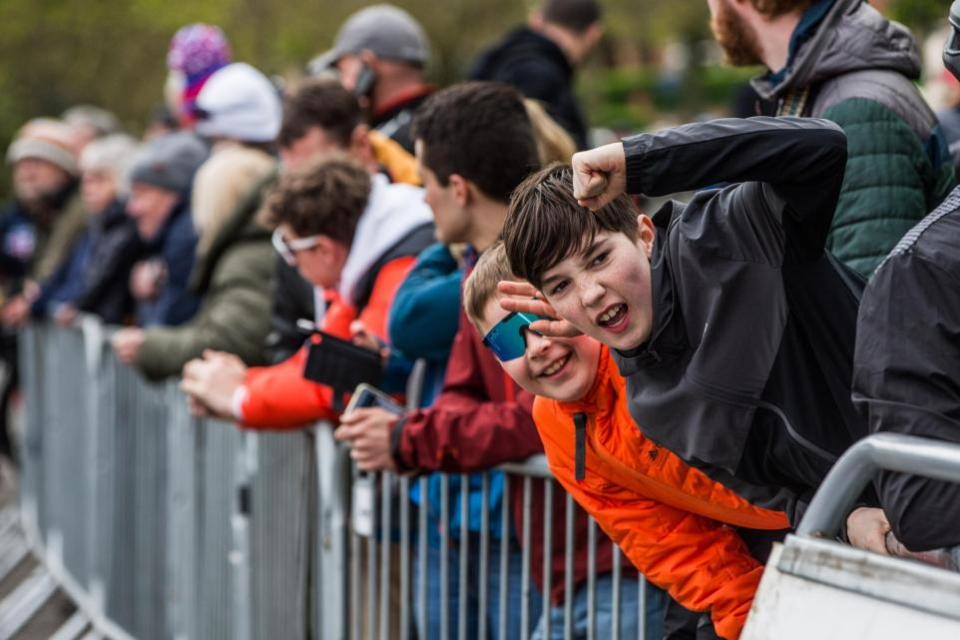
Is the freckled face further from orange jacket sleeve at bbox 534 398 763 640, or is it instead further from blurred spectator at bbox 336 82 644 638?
blurred spectator at bbox 336 82 644 638

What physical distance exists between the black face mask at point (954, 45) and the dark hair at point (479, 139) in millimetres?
1628

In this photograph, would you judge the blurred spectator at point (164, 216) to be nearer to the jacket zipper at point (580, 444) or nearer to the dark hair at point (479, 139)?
the dark hair at point (479, 139)

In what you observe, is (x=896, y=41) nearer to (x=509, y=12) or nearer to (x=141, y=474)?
(x=141, y=474)

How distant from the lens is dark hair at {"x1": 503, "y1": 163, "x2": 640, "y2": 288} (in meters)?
2.96

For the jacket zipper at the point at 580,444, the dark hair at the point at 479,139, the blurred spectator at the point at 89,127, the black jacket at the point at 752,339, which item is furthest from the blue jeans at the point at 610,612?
the blurred spectator at the point at 89,127

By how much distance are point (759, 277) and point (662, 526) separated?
0.71m

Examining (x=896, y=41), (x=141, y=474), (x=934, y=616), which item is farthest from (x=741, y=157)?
(x=141, y=474)

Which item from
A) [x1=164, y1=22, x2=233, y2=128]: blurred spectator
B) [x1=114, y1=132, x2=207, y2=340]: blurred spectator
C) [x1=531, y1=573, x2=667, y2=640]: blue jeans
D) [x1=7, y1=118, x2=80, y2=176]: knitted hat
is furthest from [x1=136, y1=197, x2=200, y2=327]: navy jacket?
[x1=531, y1=573, x2=667, y2=640]: blue jeans

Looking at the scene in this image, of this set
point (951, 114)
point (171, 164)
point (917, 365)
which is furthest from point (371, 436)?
point (171, 164)

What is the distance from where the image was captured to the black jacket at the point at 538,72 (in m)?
6.85

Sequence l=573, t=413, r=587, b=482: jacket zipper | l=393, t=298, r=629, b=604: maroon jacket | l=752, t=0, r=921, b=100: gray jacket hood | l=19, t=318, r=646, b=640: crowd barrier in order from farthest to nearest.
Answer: l=19, t=318, r=646, b=640: crowd barrier < l=393, t=298, r=629, b=604: maroon jacket < l=752, t=0, r=921, b=100: gray jacket hood < l=573, t=413, r=587, b=482: jacket zipper

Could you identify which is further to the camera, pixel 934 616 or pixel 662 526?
pixel 662 526

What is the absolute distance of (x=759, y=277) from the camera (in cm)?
282

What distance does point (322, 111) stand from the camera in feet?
19.4
